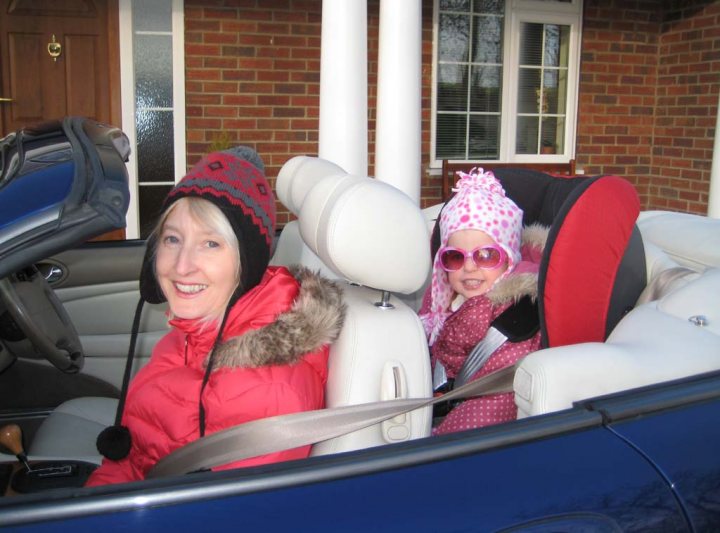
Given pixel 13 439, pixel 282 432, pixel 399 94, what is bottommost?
pixel 13 439

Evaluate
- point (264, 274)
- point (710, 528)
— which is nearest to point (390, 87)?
point (264, 274)

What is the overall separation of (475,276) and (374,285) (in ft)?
2.04

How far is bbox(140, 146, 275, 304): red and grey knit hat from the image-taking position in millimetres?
1870

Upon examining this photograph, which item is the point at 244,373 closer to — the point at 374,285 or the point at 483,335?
the point at 374,285

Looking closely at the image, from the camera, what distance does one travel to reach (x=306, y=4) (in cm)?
634

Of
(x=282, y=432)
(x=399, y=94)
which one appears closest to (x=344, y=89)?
(x=399, y=94)

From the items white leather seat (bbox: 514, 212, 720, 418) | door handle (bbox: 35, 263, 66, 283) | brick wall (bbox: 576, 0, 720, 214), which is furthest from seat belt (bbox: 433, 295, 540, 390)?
brick wall (bbox: 576, 0, 720, 214)

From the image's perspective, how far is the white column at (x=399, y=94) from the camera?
474 centimetres

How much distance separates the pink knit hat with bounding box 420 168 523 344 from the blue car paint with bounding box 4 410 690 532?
3.31 feet

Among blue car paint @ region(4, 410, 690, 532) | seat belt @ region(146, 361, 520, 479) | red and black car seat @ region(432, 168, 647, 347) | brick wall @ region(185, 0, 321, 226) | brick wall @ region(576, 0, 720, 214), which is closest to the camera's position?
blue car paint @ region(4, 410, 690, 532)

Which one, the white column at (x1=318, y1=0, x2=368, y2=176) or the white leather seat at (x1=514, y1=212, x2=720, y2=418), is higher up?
the white column at (x1=318, y1=0, x2=368, y2=176)

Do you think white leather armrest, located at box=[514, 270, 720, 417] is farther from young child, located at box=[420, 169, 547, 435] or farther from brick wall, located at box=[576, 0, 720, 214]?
brick wall, located at box=[576, 0, 720, 214]

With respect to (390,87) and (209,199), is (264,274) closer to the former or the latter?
(209,199)

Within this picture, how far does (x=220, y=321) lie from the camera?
1935 mm
